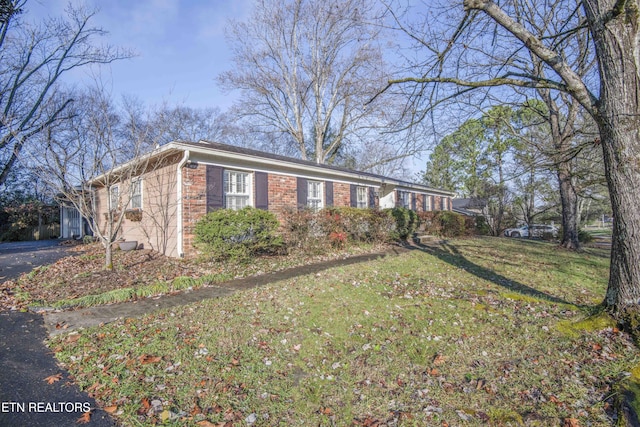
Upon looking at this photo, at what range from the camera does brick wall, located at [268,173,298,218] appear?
10.3 m

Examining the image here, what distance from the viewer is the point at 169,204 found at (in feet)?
28.8

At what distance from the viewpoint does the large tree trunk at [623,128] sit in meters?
3.33

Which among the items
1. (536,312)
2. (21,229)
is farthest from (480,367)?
(21,229)

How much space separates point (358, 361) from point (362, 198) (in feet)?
39.8

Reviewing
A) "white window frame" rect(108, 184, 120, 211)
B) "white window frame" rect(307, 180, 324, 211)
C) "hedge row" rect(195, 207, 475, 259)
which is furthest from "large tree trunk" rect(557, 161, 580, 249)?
"white window frame" rect(108, 184, 120, 211)

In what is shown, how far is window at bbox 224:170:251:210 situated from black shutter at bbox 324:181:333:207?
3690mm

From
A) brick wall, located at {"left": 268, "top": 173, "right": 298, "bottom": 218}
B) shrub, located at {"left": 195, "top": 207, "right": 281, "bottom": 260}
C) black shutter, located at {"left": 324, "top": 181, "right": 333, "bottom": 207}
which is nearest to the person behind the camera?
shrub, located at {"left": 195, "top": 207, "right": 281, "bottom": 260}

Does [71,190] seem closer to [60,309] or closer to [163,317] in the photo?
[60,309]

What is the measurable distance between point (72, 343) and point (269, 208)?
22.6 feet

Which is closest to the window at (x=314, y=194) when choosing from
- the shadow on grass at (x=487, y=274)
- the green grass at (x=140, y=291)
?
the shadow on grass at (x=487, y=274)

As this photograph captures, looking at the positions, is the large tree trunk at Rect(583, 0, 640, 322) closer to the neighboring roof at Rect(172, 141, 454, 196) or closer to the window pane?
the neighboring roof at Rect(172, 141, 454, 196)

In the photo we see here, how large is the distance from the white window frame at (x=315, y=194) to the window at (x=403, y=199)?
22.5 feet

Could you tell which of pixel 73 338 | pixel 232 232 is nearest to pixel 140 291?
pixel 73 338

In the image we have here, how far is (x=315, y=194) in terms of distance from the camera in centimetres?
1234
